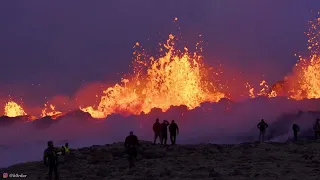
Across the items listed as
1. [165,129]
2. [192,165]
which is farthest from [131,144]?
[165,129]

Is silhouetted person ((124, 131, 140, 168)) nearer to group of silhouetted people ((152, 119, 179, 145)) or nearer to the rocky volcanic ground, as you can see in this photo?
the rocky volcanic ground

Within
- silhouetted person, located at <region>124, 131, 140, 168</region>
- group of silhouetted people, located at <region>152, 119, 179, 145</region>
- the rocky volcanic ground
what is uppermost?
group of silhouetted people, located at <region>152, 119, 179, 145</region>

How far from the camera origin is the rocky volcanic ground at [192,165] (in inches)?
976

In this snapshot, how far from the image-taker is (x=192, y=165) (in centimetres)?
2920

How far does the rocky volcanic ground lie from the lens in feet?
81.4

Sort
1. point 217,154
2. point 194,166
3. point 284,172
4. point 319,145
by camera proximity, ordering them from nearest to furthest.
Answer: point 284,172
point 194,166
point 217,154
point 319,145

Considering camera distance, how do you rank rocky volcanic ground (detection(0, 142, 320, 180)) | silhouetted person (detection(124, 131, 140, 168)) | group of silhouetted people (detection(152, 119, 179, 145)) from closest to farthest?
rocky volcanic ground (detection(0, 142, 320, 180))
silhouetted person (detection(124, 131, 140, 168))
group of silhouetted people (detection(152, 119, 179, 145))

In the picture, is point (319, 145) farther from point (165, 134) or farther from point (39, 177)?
point (39, 177)

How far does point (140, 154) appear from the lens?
114 feet

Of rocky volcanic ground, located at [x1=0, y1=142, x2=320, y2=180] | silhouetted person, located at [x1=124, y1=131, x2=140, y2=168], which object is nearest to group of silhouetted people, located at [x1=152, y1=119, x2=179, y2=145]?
rocky volcanic ground, located at [x1=0, y1=142, x2=320, y2=180]

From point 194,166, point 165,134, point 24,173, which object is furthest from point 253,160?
point 24,173

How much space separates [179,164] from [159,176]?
450cm

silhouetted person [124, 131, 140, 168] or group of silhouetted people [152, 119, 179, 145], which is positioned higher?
group of silhouetted people [152, 119, 179, 145]

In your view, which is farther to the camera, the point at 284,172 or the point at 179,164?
the point at 179,164
